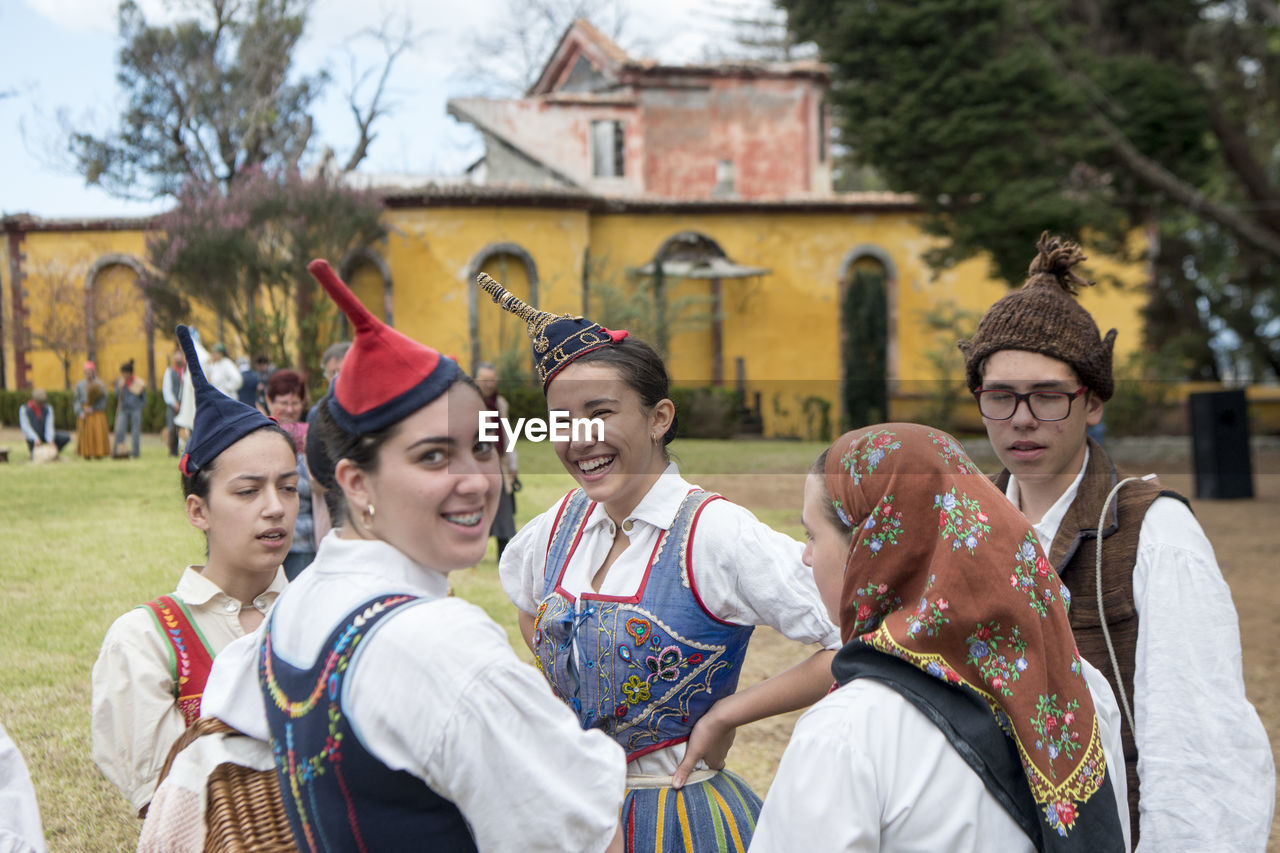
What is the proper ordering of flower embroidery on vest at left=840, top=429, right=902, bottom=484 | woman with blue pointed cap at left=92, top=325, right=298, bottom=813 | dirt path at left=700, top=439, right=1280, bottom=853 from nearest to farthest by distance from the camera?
flower embroidery on vest at left=840, top=429, right=902, bottom=484 → woman with blue pointed cap at left=92, top=325, right=298, bottom=813 → dirt path at left=700, top=439, right=1280, bottom=853

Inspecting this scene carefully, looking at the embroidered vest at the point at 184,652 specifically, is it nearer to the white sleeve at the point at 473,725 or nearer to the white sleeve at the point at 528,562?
the white sleeve at the point at 528,562

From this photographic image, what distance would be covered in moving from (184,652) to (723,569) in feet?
4.02

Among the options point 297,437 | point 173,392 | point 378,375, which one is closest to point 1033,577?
point 378,375

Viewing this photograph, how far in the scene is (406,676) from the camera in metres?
1.33

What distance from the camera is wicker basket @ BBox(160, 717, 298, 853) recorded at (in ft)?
4.80

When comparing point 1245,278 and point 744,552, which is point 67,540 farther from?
point 1245,278

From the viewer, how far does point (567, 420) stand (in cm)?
234

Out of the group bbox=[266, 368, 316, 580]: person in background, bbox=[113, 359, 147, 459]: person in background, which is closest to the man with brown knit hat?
bbox=[266, 368, 316, 580]: person in background

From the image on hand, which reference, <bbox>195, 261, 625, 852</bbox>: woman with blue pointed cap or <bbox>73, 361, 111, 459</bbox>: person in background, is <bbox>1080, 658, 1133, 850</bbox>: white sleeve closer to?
<bbox>195, 261, 625, 852</bbox>: woman with blue pointed cap

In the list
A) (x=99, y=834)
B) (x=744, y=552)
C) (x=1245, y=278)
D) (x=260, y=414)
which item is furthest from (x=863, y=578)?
(x=1245, y=278)

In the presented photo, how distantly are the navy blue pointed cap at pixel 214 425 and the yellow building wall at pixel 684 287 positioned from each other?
17.9 metres

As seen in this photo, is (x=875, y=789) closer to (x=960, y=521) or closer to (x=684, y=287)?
(x=960, y=521)

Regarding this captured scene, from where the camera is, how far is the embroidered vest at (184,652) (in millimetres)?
2354

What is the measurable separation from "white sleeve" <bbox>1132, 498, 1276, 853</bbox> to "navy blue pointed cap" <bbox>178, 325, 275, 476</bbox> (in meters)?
2.05
